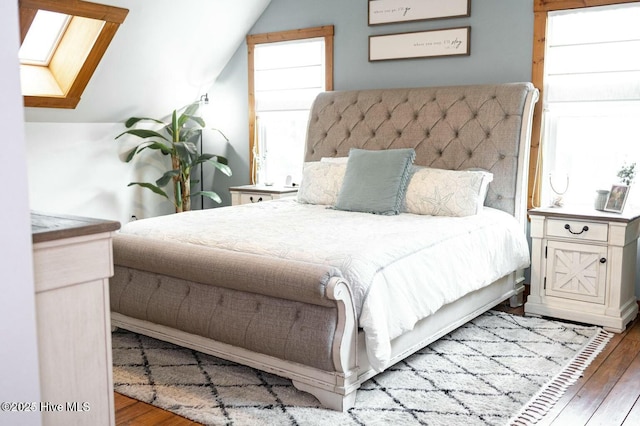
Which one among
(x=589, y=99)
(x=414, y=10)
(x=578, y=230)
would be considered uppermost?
(x=414, y=10)

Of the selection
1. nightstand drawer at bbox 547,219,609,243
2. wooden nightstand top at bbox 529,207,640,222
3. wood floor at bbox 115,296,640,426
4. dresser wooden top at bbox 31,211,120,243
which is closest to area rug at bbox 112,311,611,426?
wood floor at bbox 115,296,640,426

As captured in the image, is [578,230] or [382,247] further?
[578,230]

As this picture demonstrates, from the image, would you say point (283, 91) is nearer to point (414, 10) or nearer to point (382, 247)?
point (414, 10)

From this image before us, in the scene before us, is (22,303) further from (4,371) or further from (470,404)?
(470,404)

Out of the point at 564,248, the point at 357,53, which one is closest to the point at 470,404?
the point at 564,248

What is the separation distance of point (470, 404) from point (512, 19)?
2.54 m

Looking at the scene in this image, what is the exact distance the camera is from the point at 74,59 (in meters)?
4.41

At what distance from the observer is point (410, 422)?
237 cm

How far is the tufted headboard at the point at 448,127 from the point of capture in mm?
3863

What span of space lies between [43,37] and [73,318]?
3519 millimetres

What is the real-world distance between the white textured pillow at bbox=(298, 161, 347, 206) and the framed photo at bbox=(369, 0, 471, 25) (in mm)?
1133

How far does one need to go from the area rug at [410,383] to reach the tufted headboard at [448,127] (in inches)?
40.2

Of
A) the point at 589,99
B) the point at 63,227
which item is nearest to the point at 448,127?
the point at 589,99

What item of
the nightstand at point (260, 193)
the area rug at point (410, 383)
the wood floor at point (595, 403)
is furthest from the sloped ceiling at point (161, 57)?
the wood floor at point (595, 403)
